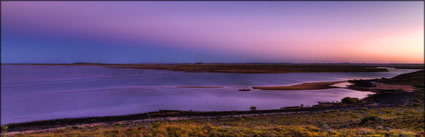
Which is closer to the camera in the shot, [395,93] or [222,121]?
[222,121]

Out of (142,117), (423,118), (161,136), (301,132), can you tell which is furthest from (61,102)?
(423,118)

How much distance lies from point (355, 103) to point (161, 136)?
79.0 feet

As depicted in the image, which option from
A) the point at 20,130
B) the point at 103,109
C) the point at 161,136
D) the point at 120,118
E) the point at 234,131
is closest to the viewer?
the point at 161,136

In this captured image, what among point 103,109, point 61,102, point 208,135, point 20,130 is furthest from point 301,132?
point 61,102

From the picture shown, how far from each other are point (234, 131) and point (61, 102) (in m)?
27.1

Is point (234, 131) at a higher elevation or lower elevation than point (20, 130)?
higher

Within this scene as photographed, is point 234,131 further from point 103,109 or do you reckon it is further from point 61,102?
point 61,102

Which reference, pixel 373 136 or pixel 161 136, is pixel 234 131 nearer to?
pixel 161 136

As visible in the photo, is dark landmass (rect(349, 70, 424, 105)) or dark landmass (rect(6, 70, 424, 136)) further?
dark landmass (rect(349, 70, 424, 105))

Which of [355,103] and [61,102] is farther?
[61,102]

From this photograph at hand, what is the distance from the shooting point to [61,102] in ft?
89.8

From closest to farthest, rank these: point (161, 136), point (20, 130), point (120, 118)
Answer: point (161, 136) → point (20, 130) → point (120, 118)

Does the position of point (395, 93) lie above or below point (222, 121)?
above

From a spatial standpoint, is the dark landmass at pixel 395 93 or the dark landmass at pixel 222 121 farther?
the dark landmass at pixel 395 93
